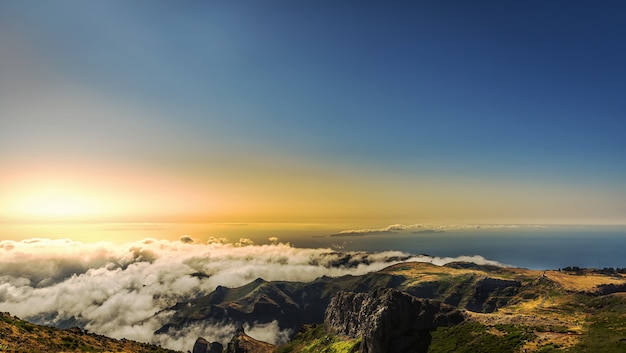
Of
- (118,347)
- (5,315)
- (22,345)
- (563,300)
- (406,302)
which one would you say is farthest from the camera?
(563,300)

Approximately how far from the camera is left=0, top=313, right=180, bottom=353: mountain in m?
69.0

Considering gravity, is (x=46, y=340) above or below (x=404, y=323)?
above

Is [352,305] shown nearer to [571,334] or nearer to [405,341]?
[405,341]

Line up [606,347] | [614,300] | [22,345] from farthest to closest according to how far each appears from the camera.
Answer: [614,300] < [22,345] < [606,347]

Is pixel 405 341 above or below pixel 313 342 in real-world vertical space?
above

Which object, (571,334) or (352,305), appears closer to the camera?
(571,334)

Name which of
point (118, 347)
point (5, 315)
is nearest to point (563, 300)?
point (118, 347)

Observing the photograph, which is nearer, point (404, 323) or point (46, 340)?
point (46, 340)

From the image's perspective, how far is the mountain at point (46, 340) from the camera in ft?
226

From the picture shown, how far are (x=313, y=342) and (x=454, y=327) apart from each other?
347ft

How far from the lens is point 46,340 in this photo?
7725cm

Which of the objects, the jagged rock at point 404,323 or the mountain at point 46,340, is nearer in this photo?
the mountain at point 46,340

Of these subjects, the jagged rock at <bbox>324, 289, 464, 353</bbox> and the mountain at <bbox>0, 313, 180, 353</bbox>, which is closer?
the mountain at <bbox>0, 313, 180, 353</bbox>

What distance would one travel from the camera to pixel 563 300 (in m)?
161
